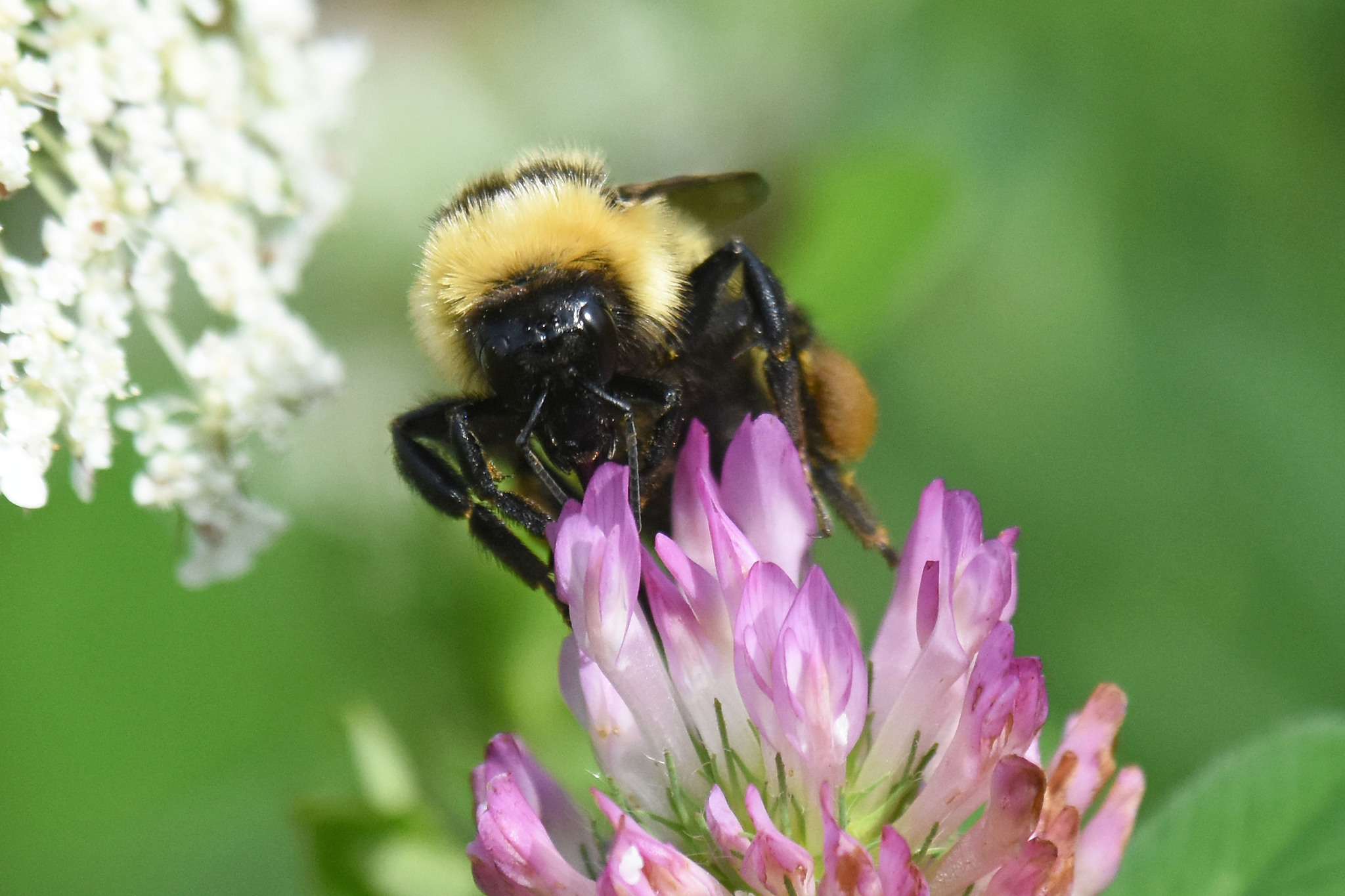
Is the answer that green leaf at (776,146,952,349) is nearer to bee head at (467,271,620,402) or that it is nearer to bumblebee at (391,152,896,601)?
bumblebee at (391,152,896,601)

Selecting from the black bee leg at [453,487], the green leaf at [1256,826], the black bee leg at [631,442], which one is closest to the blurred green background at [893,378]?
the black bee leg at [453,487]

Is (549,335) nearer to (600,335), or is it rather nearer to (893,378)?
(600,335)

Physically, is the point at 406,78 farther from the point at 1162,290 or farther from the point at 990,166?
the point at 1162,290

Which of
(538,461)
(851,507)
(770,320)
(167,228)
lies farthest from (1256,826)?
(167,228)

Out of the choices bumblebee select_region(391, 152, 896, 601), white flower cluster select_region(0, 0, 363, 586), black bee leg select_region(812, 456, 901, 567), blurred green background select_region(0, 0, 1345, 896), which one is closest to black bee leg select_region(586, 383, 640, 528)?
bumblebee select_region(391, 152, 896, 601)

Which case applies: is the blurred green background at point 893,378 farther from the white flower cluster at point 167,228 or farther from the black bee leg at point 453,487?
the black bee leg at point 453,487

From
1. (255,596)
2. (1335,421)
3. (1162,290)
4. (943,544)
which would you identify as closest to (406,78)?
(255,596)
